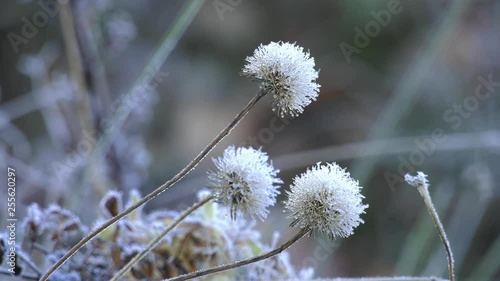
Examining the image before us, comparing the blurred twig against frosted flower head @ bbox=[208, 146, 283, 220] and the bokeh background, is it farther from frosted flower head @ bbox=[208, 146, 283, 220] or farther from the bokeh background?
frosted flower head @ bbox=[208, 146, 283, 220]

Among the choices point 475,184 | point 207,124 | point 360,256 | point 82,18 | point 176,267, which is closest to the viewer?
point 176,267

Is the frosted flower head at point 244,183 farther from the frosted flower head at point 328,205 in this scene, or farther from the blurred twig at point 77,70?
the blurred twig at point 77,70

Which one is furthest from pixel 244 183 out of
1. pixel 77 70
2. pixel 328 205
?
pixel 77 70

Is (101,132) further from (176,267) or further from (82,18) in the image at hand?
(176,267)

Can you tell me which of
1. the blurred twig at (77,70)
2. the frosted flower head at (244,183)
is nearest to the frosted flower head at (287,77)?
the frosted flower head at (244,183)

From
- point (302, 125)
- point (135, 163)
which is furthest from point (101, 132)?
point (302, 125)
